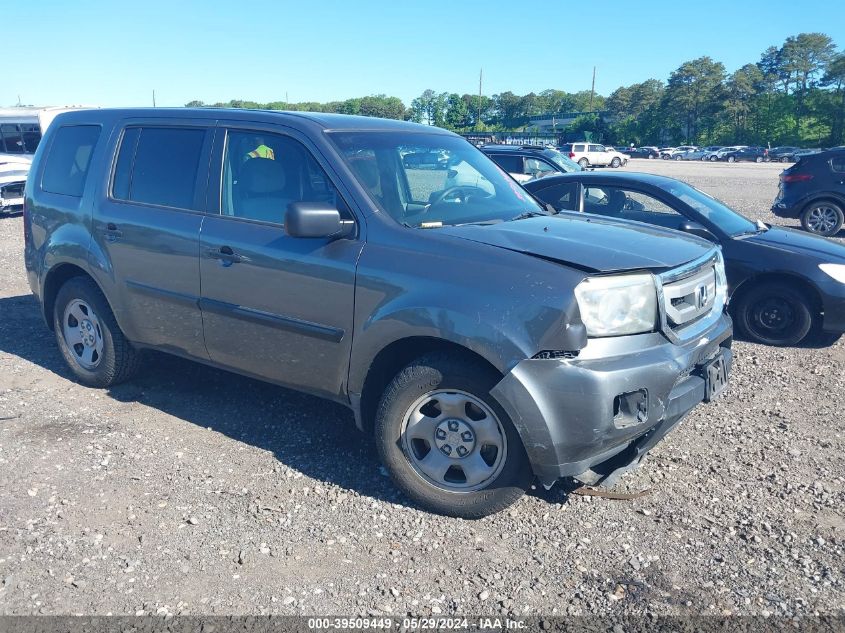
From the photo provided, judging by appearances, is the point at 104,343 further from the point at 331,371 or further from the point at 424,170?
the point at 424,170

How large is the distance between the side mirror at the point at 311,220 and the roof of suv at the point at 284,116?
2.48ft

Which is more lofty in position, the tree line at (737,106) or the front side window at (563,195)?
the tree line at (737,106)

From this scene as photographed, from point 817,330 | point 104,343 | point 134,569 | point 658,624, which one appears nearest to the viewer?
point 658,624

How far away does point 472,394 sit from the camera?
3.46 m

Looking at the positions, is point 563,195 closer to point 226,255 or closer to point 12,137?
point 226,255

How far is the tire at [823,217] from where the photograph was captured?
13609 millimetres

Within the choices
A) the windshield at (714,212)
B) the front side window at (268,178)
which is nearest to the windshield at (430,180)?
the front side window at (268,178)

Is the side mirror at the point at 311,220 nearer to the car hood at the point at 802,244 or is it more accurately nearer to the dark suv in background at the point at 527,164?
the car hood at the point at 802,244

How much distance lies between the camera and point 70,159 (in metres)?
5.37

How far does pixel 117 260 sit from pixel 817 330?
5.99 metres

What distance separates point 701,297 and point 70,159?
4462 mm

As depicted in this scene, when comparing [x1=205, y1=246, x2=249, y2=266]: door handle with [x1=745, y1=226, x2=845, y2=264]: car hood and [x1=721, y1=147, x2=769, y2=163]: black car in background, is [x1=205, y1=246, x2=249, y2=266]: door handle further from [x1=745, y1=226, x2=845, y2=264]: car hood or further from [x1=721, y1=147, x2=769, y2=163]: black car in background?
[x1=721, y1=147, x2=769, y2=163]: black car in background

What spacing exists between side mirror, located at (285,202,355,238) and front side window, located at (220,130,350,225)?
10.9 inches

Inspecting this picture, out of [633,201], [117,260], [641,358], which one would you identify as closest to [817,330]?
[633,201]
